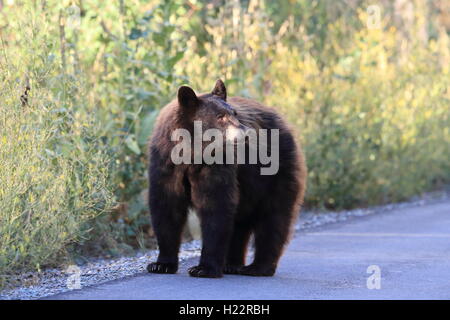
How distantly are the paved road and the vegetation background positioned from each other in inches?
39.5

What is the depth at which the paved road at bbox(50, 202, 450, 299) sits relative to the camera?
6520 mm

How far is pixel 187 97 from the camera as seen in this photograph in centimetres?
716

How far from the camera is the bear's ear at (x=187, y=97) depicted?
7.12 metres

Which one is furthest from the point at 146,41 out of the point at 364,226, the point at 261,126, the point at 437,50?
the point at 437,50

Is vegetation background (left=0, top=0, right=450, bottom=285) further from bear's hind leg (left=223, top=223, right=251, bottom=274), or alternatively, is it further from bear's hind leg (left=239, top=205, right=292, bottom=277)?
bear's hind leg (left=239, top=205, right=292, bottom=277)

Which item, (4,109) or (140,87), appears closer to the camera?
(4,109)

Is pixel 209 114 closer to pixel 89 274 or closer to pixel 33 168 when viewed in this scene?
pixel 33 168

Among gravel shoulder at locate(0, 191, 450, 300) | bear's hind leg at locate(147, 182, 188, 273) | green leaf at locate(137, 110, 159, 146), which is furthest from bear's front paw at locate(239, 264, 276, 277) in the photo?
green leaf at locate(137, 110, 159, 146)

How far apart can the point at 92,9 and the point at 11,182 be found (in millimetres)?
5633

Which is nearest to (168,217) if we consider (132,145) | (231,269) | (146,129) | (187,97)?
(231,269)

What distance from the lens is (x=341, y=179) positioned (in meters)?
13.8

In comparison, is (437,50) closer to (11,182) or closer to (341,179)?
(341,179)

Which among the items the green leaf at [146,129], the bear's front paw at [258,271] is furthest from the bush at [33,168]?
the green leaf at [146,129]
